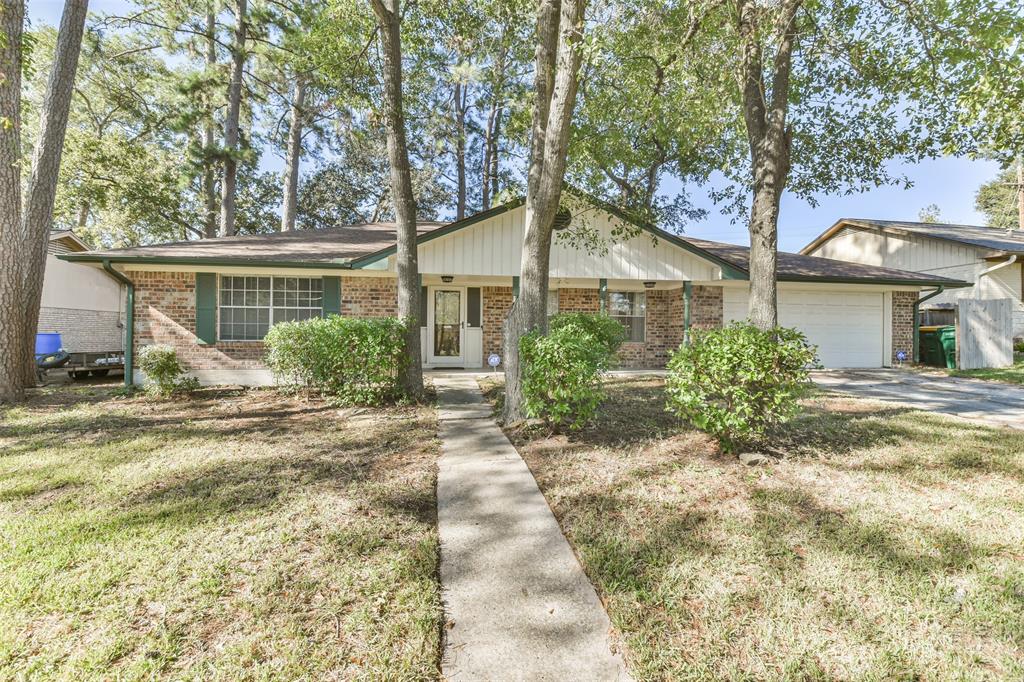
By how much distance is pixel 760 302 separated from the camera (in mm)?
4969

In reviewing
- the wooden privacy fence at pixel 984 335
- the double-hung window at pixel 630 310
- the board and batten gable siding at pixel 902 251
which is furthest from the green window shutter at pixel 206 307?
the board and batten gable siding at pixel 902 251

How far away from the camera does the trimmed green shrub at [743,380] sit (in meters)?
3.88

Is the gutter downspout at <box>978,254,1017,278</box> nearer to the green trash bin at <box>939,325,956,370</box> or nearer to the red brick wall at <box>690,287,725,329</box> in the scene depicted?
the green trash bin at <box>939,325,956,370</box>

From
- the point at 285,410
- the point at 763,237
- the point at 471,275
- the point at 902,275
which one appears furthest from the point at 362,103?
the point at 902,275

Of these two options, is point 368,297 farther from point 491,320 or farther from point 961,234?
point 961,234

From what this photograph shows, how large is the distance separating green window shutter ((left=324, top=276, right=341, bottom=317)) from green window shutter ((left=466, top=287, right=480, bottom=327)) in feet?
10.7

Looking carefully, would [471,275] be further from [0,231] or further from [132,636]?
[132,636]

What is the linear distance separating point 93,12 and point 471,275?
39.8ft

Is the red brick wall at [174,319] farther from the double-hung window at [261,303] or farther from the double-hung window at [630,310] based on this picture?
the double-hung window at [630,310]

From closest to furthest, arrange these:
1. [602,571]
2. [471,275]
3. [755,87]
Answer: [602,571]
[755,87]
[471,275]

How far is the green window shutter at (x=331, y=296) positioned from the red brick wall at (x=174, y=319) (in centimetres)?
194

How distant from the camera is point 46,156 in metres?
7.50

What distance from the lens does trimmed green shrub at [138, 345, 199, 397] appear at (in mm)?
7172

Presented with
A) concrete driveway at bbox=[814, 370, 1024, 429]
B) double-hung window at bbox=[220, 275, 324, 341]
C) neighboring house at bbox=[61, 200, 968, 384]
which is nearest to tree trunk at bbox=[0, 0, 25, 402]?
neighboring house at bbox=[61, 200, 968, 384]
